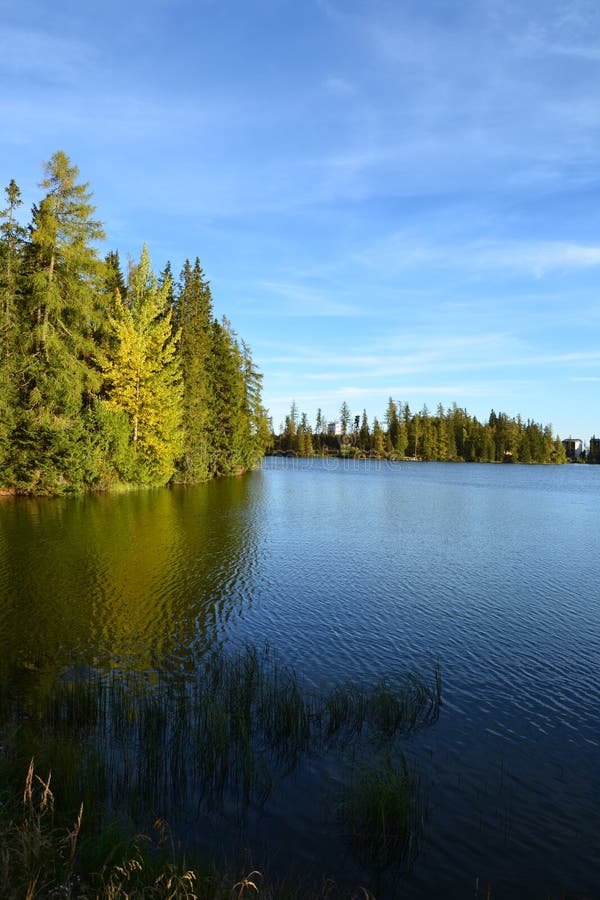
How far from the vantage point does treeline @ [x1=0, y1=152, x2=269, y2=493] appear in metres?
39.3

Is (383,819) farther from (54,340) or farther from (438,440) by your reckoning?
(438,440)

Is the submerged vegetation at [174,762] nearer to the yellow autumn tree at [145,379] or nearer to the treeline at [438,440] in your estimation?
the yellow autumn tree at [145,379]

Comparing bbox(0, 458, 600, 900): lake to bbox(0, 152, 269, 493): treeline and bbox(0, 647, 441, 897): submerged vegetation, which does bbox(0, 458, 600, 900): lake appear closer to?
bbox(0, 647, 441, 897): submerged vegetation

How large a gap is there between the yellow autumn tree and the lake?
550 inches

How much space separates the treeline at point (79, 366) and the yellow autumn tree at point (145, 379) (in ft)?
0.34

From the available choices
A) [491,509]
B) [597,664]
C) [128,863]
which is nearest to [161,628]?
[128,863]

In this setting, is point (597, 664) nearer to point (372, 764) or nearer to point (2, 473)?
point (372, 764)

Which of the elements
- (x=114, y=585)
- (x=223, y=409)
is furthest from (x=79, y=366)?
(x=223, y=409)

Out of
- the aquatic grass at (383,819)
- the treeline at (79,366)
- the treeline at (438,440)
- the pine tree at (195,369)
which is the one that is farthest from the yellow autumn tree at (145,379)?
the treeline at (438,440)

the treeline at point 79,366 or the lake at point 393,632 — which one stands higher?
the treeline at point 79,366

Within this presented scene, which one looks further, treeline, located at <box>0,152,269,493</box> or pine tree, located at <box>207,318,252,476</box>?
pine tree, located at <box>207,318,252,476</box>

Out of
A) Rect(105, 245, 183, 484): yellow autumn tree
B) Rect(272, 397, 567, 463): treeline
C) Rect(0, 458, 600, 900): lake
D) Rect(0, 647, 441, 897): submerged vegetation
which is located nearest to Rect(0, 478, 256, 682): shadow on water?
Rect(0, 458, 600, 900): lake

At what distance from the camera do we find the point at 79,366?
41.2m

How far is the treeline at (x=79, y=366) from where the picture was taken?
3928 centimetres
